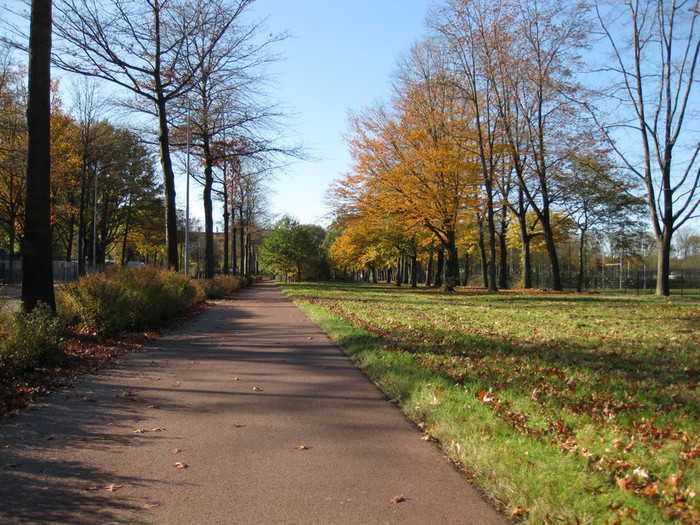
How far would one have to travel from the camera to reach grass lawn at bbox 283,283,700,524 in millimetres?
3555

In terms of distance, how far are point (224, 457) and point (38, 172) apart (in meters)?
7.76

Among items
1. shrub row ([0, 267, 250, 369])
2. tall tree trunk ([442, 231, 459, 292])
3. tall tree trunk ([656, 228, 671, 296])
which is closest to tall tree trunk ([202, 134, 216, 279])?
shrub row ([0, 267, 250, 369])

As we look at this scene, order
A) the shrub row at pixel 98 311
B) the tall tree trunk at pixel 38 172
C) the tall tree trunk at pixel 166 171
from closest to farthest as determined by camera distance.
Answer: the shrub row at pixel 98 311, the tall tree trunk at pixel 38 172, the tall tree trunk at pixel 166 171

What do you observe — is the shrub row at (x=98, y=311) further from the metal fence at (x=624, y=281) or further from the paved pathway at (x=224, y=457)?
the metal fence at (x=624, y=281)

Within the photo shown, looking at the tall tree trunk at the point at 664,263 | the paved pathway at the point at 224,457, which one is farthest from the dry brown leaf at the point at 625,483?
the tall tree trunk at the point at 664,263

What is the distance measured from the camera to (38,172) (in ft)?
31.6

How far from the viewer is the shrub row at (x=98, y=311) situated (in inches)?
283

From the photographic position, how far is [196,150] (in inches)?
1069

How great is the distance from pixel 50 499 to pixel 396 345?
7061 millimetres

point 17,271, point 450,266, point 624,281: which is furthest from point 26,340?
point 624,281

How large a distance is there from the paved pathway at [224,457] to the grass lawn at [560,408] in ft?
1.04

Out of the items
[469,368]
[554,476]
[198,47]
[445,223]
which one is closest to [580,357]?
[469,368]

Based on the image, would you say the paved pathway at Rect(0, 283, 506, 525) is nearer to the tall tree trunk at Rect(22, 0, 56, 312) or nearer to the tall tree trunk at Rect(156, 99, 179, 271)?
the tall tree trunk at Rect(22, 0, 56, 312)

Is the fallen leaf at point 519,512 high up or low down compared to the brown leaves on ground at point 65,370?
down
